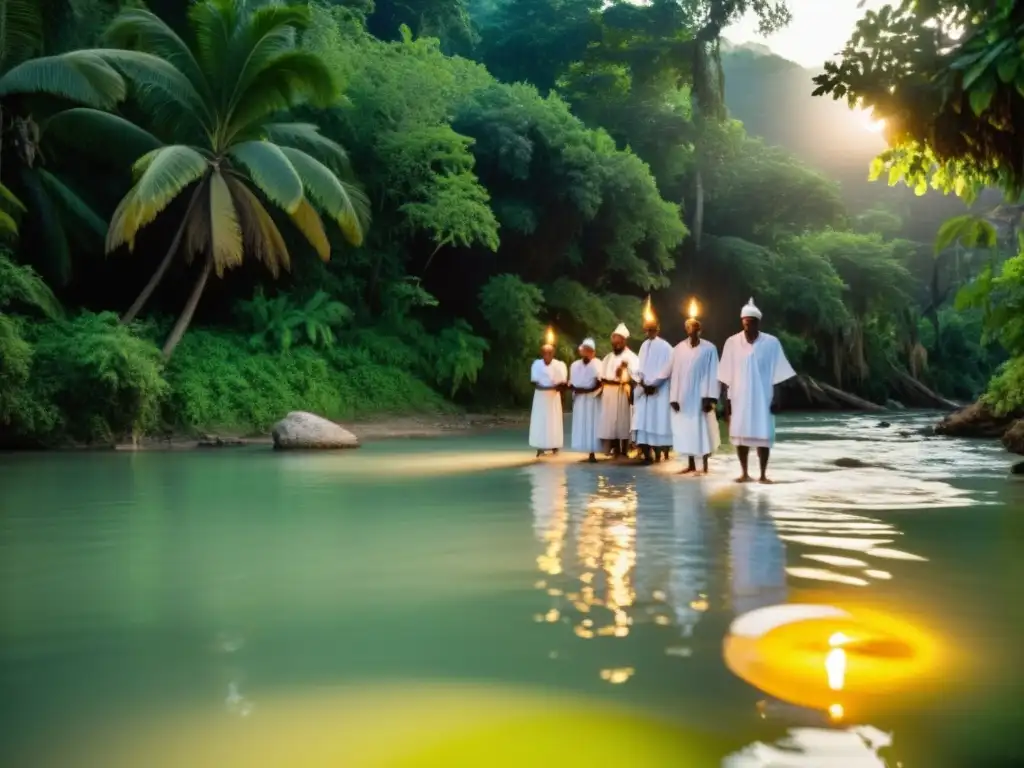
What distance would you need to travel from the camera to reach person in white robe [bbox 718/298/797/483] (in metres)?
11.9

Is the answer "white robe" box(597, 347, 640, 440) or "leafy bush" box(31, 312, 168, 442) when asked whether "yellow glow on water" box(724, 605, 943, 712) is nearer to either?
"white robe" box(597, 347, 640, 440)

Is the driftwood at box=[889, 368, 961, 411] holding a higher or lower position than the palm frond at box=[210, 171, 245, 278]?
lower

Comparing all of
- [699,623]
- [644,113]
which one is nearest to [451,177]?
[644,113]

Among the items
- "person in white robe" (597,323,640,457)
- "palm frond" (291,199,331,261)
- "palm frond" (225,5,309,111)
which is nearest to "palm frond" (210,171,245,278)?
"palm frond" (291,199,331,261)

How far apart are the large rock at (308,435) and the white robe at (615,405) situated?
5379 millimetres

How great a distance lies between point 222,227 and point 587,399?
8919 mm

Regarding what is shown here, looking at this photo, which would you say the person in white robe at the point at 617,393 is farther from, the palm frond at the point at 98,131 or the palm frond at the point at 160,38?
the palm frond at the point at 98,131

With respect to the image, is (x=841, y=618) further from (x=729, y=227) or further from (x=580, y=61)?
(x=580, y=61)

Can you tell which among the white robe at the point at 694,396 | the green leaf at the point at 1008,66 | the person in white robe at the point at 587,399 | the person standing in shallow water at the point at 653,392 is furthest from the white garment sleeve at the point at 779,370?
the green leaf at the point at 1008,66

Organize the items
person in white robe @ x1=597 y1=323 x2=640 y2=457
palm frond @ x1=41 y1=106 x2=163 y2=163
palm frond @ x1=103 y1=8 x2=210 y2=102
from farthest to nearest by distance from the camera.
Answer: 1. palm frond @ x1=103 y1=8 x2=210 y2=102
2. palm frond @ x1=41 y1=106 x2=163 y2=163
3. person in white robe @ x1=597 y1=323 x2=640 y2=457

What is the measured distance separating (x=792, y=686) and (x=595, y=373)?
37.0ft

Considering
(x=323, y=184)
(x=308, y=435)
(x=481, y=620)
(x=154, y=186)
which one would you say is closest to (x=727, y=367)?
(x=481, y=620)

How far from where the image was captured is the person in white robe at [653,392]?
13.9 metres

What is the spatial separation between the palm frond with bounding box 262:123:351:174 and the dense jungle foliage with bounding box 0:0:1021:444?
8cm
